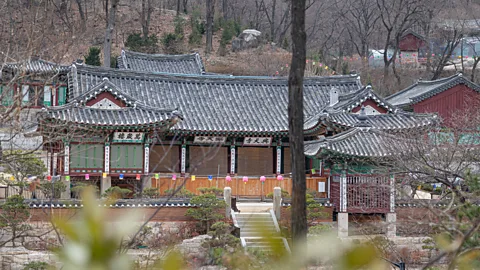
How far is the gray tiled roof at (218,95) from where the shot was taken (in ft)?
80.3

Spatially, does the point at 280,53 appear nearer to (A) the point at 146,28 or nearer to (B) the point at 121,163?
(A) the point at 146,28

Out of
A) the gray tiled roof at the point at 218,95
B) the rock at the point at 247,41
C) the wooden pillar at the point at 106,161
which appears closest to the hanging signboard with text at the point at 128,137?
the wooden pillar at the point at 106,161

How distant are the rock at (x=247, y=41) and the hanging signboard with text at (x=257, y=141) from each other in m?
23.4

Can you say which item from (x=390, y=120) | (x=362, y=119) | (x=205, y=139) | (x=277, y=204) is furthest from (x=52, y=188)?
(x=390, y=120)

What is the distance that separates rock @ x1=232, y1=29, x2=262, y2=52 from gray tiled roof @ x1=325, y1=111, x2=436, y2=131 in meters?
25.7

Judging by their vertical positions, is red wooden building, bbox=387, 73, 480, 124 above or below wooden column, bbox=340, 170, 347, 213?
above

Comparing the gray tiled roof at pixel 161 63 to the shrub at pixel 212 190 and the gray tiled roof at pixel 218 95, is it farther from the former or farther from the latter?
the shrub at pixel 212 190

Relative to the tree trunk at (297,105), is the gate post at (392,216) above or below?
below

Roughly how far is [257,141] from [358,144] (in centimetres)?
604

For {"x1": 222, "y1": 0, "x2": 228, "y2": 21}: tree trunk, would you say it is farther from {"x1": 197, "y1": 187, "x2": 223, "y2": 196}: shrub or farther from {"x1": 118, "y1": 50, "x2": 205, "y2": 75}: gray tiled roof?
{"x1": 197, "y1": 187, "x2": 223, "y2": 196}: shrub

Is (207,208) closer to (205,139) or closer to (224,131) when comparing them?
(224,131)

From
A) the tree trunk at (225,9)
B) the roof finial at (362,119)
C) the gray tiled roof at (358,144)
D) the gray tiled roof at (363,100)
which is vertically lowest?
the gray tiled roof at (358,144)

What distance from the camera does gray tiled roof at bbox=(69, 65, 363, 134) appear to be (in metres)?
24.5

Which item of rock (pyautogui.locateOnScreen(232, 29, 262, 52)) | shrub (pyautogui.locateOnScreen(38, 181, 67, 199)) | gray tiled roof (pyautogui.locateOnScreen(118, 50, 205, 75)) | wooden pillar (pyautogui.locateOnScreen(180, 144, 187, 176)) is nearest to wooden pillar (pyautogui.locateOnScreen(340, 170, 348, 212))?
wooden pillar (pyautogui.locateOnScreen(180, 144, 187, 176))
